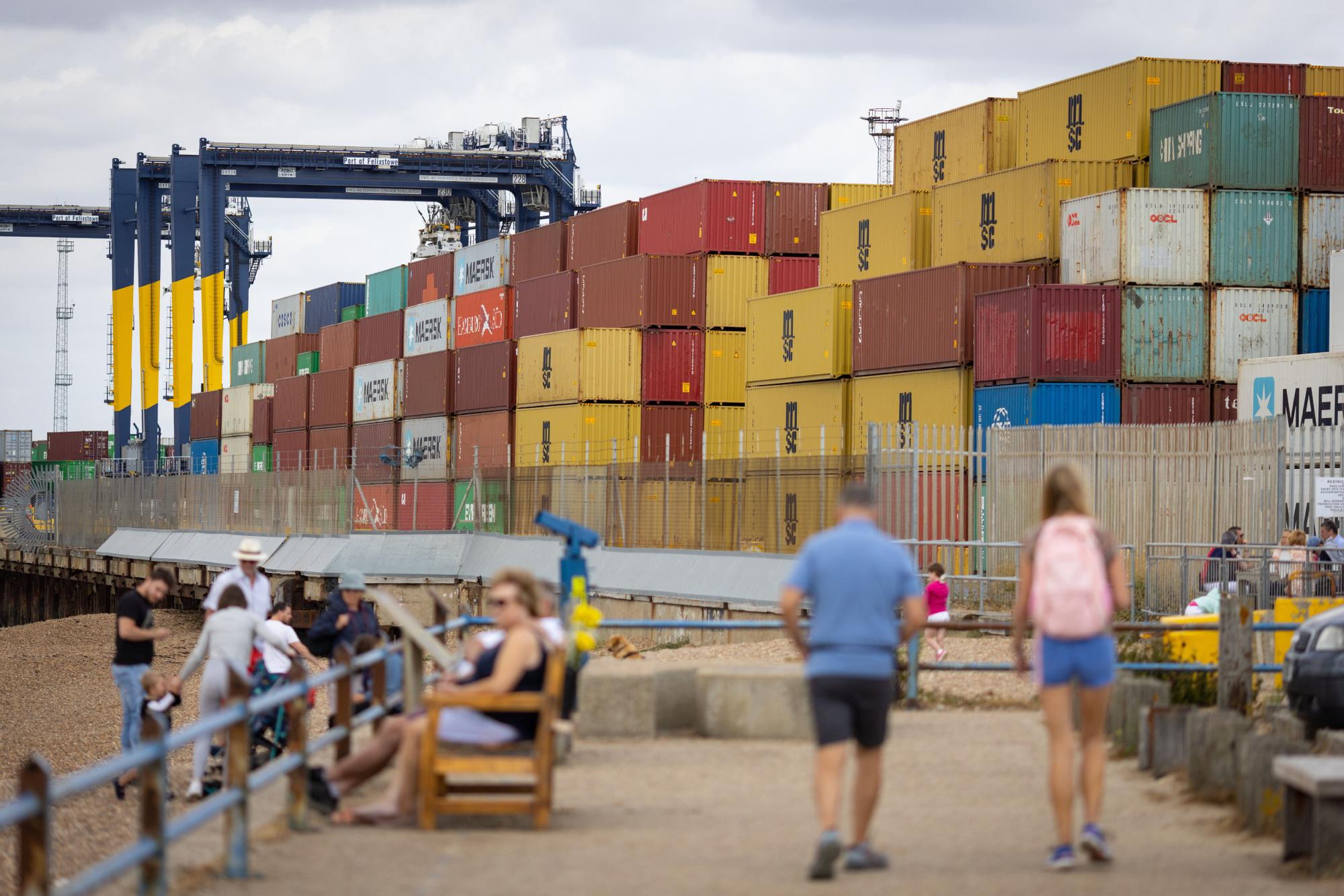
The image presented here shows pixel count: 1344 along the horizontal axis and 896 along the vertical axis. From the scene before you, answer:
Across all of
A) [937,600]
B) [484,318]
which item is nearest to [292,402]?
[484,318]

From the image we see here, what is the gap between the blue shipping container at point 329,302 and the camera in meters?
67.9

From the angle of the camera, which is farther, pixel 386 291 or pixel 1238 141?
pixel 386 291

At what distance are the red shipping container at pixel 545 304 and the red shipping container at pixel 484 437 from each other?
243cm

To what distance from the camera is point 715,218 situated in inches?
1646

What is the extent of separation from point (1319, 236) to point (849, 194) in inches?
583

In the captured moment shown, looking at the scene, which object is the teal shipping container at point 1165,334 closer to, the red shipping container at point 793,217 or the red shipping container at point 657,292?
the red shipping container at point 793,217

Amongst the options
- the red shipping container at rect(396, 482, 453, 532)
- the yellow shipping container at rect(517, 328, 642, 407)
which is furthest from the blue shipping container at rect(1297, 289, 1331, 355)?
the red shipping container at rect(396, 482, 453, 532)

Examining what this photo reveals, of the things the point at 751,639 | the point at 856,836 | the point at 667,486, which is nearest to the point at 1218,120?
the point at 667,486

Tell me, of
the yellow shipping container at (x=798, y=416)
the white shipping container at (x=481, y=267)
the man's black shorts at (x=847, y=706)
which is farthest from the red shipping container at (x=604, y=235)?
the man's black shorts at (x=847, y=706)

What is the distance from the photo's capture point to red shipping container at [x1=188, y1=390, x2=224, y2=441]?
7150 cm

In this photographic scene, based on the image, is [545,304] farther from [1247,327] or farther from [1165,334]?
[1247,327]

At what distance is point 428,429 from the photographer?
49250mm

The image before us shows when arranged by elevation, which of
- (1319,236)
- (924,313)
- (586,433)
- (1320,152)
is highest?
(1320,152)

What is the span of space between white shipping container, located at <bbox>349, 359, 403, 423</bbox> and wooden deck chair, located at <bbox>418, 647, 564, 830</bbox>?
4391 cm
